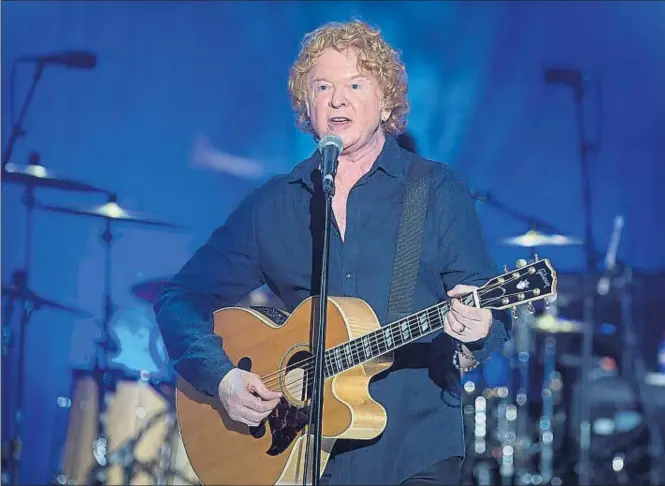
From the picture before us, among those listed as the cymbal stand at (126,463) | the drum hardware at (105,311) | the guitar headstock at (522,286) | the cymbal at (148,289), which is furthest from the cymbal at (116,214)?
the guitar headstock at (522,286)

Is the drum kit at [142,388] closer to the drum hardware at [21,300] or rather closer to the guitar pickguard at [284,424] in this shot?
the drum hardware at [21,300]

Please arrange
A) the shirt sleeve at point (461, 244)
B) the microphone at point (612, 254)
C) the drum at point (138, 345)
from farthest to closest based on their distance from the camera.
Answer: the drum at point (138, 345), the microphone at point (612, 254), the shirt sleeve at point (461, 244)

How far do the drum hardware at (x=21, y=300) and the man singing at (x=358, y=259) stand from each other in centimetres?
101

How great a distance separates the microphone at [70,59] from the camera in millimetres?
4641

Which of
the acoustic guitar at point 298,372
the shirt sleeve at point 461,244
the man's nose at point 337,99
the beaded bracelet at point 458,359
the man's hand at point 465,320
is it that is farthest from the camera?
the man's nose at point 337,99

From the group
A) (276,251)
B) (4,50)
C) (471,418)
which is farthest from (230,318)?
(4,50)

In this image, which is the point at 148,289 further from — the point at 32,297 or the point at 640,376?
Result: the point at 640,376

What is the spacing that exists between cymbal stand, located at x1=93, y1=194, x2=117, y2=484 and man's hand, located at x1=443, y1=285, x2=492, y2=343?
2186mm

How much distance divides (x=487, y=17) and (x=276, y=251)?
1635 millimetres

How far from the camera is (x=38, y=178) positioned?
4.60m

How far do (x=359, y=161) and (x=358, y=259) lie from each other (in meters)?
0.41

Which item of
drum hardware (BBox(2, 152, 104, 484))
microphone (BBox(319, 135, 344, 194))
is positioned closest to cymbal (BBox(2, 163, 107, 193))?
drum hardware (BBox(2, 152, 104, 484))

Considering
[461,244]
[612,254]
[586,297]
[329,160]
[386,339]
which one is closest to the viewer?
[329,160]

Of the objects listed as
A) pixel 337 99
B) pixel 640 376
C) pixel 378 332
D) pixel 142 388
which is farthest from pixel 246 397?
pixel 640 376
